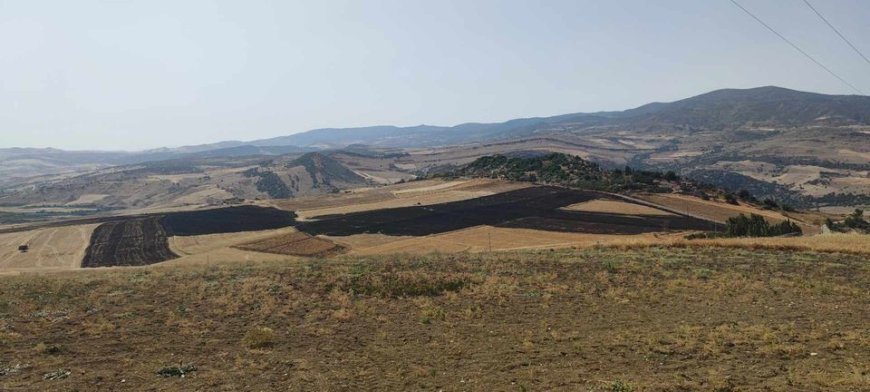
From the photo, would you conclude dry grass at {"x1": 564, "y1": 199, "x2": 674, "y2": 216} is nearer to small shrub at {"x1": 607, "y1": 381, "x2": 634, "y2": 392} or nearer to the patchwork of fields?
the patchwork of fields

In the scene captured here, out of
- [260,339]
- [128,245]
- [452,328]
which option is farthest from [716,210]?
[128,245]

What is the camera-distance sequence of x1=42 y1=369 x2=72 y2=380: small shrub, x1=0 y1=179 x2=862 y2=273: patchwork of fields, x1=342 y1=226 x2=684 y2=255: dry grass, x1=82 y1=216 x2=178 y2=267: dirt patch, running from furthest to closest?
x1=0 y1=179 x2=862 y2=273: patchwork of fields
x1=82 y1=216 x2=178 y2=267: dirt patch
x1=342 y1=226 x2=684 y2=255: dry grass
x1=42 y1=369 x2=72 y2=380: small shrub

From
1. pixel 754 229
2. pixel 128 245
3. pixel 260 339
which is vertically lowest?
pixel 128 245

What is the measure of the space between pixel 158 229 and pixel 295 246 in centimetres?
3888

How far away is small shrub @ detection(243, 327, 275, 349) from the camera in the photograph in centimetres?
1855

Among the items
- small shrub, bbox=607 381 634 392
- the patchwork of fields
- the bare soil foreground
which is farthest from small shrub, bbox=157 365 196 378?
the patchwork of fields

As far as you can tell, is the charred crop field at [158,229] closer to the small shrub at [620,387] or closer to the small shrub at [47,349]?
the small shrub at [47,349]

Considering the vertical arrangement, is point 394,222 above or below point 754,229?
below

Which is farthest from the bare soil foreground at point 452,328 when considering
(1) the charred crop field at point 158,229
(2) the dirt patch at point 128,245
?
(1) the charred crop field at point 158,229

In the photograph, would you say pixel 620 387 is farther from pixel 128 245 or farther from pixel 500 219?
pixel 128 245

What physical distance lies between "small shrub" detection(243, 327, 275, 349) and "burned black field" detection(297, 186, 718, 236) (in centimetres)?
6199

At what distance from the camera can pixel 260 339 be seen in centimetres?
1878

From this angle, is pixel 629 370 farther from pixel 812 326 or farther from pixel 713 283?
pixel 713 283

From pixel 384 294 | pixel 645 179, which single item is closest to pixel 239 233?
pixel 384 294
